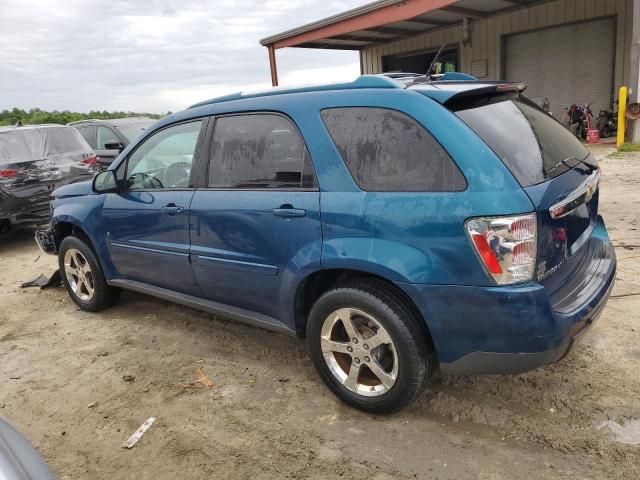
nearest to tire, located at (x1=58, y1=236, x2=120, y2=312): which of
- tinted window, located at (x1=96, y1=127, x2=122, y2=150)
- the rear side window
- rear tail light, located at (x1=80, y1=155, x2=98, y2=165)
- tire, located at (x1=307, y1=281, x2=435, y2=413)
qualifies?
tire, located at (x1=307, y1=281, x2=435, y2=413)

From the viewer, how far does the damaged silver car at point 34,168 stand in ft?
24.3

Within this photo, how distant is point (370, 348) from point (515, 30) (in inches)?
579

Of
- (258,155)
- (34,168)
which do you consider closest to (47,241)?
(258,155)

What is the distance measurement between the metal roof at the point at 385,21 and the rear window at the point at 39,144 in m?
8.08

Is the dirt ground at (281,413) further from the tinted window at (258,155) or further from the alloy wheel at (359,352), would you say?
the tinted window at (258,155)

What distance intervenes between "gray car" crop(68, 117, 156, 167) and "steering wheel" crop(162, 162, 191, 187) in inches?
268

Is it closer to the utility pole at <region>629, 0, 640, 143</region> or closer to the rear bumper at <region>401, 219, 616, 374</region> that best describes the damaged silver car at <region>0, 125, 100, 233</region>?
the rear bumper at <region>401, 219, 616, 374</region>

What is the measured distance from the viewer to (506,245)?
2.33 metres

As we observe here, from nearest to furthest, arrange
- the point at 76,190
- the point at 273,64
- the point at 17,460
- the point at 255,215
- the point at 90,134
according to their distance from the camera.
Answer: the point at 17,460, the point at 255,215, the point at 76,190, the point at 90,134, the point at 273,64

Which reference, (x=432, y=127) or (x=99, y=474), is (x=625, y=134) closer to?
(x=432, y=127)

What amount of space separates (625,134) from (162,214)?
12.6 metres

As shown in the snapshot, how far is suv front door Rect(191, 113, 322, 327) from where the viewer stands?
116 inches

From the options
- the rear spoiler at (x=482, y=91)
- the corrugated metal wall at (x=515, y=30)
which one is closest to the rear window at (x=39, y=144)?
the rear spoiler at (x=482, y=91)

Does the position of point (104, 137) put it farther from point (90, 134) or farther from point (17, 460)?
point (17, 460)
